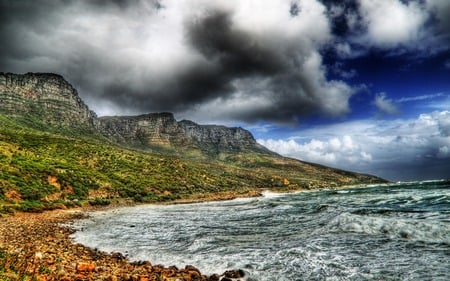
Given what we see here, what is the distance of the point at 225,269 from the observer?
1122 cm

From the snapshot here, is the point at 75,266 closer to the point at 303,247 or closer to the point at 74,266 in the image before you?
the point at 74,266

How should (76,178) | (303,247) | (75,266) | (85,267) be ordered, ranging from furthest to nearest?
(76,178), (303,247), (75,266), (85,267)

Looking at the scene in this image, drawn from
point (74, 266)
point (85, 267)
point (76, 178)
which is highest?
point (76, 178)

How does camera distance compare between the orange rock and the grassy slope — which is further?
the grassy slope

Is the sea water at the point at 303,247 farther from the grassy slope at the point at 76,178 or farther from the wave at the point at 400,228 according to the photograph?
the grassy slope at the point at 76,178

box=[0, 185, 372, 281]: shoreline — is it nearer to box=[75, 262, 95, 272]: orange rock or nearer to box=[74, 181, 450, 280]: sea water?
box=[75, 262, 95, 272]: orange rock

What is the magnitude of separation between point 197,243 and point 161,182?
63914 millimetres

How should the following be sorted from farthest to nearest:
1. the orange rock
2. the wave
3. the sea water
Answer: the wave, the sea water, the orange rock

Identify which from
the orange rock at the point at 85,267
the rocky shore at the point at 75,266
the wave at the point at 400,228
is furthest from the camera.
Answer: the wave at the point at 400,228

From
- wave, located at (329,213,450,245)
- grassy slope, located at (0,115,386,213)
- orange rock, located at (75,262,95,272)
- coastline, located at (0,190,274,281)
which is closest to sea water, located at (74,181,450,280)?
wave, located at (329,213,450,245)

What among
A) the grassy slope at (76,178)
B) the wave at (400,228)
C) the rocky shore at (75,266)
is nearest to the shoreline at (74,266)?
the rocky shore at (75,266)

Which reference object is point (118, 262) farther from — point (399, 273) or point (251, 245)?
point (399, 273)

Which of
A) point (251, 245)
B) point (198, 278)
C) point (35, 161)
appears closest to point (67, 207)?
point (35, 161)

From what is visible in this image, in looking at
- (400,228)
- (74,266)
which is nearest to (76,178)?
(74,266)
